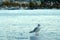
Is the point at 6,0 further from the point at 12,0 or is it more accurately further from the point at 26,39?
the point at 26,39

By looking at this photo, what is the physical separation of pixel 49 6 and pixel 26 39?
59.6 metres

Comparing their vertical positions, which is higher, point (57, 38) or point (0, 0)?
point (57, 38)

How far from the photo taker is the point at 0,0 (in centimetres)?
8312

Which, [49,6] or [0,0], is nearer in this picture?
[49,6]

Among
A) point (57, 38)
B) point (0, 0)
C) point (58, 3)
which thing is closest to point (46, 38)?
point (57, 38)

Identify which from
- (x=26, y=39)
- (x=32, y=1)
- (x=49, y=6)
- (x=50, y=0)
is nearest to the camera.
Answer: (x=26, y=39)

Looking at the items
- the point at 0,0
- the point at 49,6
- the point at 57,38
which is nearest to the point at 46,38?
the point at 57,38

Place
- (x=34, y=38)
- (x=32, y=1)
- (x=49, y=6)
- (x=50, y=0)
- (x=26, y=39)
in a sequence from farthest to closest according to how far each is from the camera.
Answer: (x=32, y=1) → (x=50, y=0) → (x=49, y=6) → (x=26, y=39) → (x=34, y=38)

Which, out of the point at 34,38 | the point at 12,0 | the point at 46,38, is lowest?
the point at 12,0

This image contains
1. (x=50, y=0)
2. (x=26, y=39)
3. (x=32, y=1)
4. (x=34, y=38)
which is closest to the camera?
(x=34, y=38)

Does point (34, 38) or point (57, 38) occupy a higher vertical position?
point (34, 38)

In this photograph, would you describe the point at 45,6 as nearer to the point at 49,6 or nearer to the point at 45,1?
the point at 49,6

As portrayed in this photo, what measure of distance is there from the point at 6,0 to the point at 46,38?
71589 mm

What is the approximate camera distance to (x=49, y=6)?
72.9m
